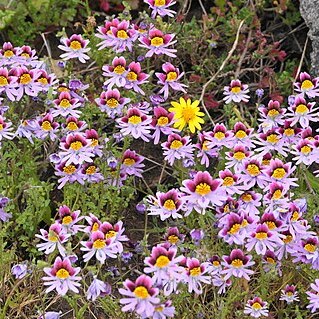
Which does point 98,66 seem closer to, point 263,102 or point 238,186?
point 263,102

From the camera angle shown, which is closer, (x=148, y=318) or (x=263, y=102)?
(x=148, y=318)

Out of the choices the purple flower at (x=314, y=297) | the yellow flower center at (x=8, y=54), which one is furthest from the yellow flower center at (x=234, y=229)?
the yellow flower center at (x=8, y=54)

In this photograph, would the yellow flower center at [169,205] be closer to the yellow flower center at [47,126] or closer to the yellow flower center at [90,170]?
the yellow flower center at [90,170]

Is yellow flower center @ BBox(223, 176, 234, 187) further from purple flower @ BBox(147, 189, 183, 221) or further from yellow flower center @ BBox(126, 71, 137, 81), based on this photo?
yellow flower center @ BBox(126, 71, 137, 81)

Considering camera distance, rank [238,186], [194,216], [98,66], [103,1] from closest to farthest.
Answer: [238,186]
[194,216]
[98,66]
[103,1]

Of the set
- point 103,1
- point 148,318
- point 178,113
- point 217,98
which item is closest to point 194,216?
point 178,113

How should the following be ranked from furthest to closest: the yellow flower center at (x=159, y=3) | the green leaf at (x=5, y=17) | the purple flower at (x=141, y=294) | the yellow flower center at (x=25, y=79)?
the green leaf at (x=5, y=17), the yellow flower center at (x=159, y=3), the yellow flower center at (x=25, y=79), the purple flower at (x=141, y=294)

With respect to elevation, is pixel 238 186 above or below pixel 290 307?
above
